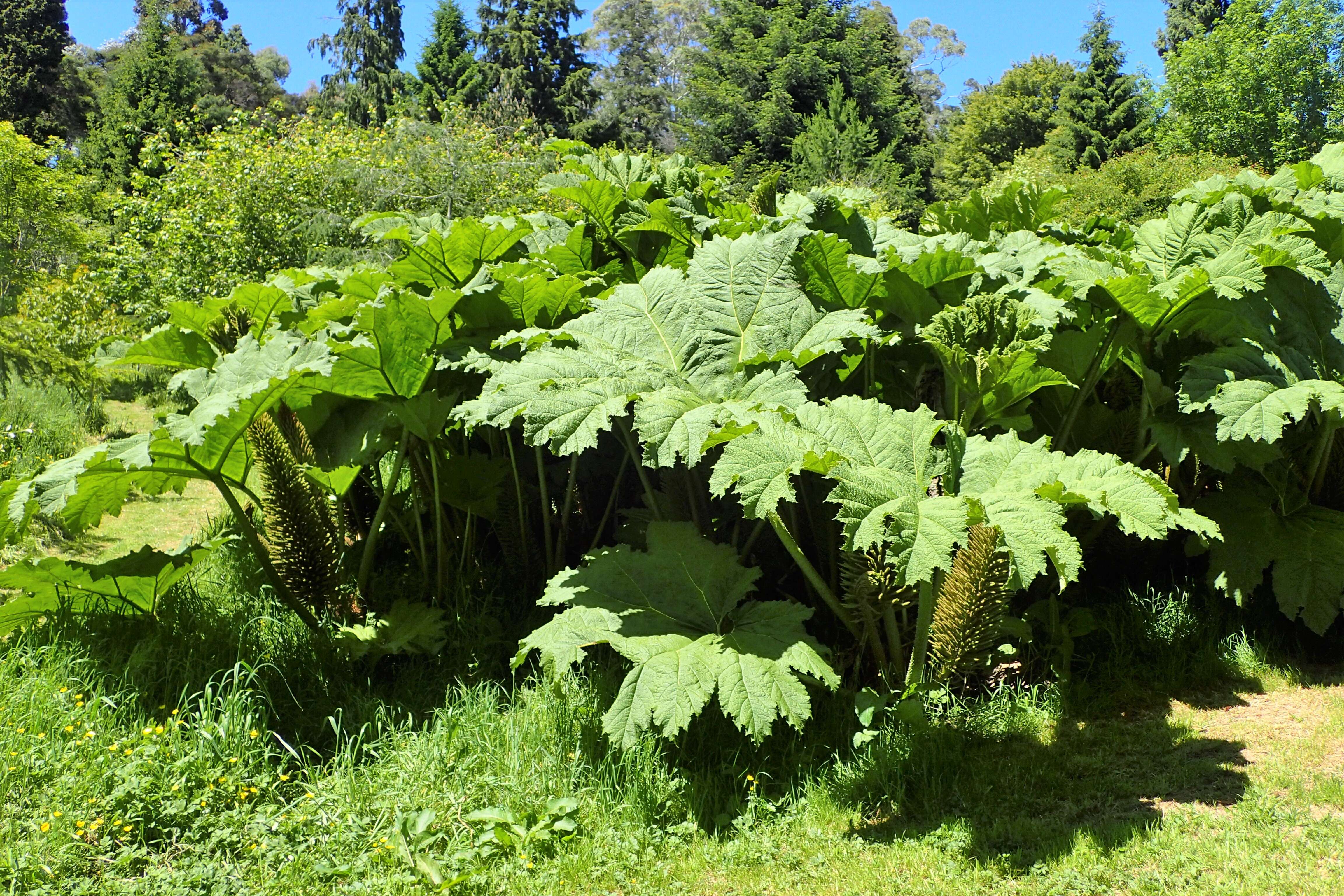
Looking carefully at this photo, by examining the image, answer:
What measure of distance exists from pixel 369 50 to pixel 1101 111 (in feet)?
91.0

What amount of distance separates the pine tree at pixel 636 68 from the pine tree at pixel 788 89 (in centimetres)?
1411

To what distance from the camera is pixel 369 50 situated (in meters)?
37.9

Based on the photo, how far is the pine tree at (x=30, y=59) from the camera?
33.7 metres

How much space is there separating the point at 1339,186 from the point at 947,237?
2.08 meters

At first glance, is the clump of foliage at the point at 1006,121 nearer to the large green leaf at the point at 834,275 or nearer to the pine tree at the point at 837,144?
the pine tree at the point at 837,144

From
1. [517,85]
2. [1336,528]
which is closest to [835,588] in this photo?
[1336,528]

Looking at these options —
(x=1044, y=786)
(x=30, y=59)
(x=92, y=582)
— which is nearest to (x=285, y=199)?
(x=92, y=582)

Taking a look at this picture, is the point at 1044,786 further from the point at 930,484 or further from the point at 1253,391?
the point at 1253,391

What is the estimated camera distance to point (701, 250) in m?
3.55

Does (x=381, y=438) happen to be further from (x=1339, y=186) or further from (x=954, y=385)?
(x=1339, y=186)

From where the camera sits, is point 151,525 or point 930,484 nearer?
point 930,484

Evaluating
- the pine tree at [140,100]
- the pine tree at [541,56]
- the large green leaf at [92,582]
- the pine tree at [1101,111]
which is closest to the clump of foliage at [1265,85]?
the pine tree at [1101,111]

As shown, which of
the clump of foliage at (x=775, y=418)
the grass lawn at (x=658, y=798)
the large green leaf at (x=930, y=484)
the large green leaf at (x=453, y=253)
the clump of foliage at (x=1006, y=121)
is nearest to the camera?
the large green leaf at (x=930, y=484)

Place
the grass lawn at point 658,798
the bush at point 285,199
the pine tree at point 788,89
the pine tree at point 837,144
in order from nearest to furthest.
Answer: the grass lawn at point 658,798
the bush at point 285,199
the pine tree at point 837,144
the pine tree at point 788,89
